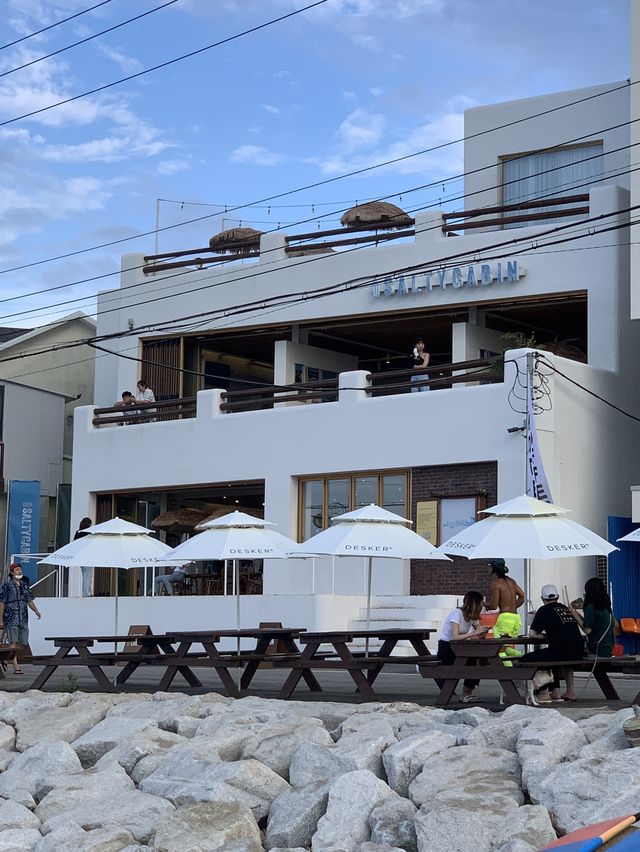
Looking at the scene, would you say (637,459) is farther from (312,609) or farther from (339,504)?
(312,609)

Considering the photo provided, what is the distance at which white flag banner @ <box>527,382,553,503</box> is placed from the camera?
80.0 ft

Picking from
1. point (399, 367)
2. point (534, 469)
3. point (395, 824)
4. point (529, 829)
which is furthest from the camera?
point (399, 367)

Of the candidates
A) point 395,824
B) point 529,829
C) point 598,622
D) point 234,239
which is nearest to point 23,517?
point 234,239

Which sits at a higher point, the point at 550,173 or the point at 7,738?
the point at 550,173

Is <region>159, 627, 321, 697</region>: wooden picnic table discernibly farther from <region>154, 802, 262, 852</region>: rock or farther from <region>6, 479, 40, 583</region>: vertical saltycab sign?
<region>6, 479, 40, 583</region>: vertical saltycab sign

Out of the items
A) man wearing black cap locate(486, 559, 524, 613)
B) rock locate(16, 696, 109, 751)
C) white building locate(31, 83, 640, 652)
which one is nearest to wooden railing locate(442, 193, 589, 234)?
white building locate(31, 83, 640, 652)

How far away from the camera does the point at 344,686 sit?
62.4 ft

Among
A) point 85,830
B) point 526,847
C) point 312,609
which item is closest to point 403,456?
point 312,609

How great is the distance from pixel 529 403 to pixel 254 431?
260 inches

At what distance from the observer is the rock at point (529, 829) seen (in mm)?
8773

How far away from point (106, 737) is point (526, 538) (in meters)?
5.22

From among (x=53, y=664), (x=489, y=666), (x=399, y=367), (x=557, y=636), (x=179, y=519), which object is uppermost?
(x=399, y=367)

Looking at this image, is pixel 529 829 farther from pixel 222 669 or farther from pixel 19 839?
pixel 222 669

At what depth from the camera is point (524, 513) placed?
16156mm
